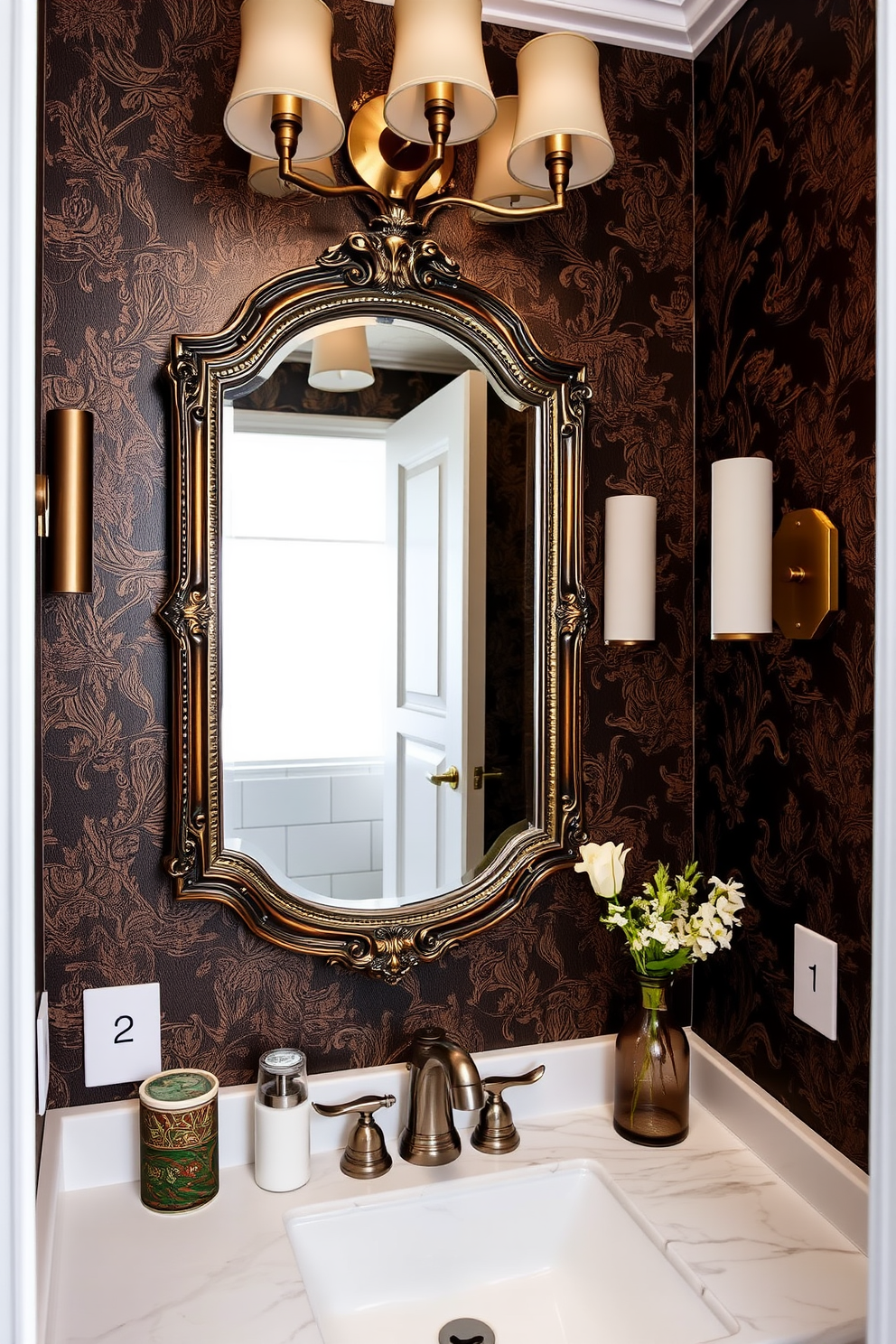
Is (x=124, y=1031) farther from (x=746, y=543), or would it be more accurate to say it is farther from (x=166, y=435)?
(x=746, y=543)

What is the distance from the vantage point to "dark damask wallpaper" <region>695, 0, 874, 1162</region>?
108 cm

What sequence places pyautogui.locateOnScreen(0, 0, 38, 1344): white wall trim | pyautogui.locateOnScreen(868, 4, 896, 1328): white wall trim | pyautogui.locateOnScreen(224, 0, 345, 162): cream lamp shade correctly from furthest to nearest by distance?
pyautogui.locateOnScreen(224, 0, 345, 162): cream lamp shade < pyautogui.locateOnScreen(868, 4, 896, 1328): white wall trim < pyautogui.locateOnScreen(0, 0, 38, 1344): white wall trim

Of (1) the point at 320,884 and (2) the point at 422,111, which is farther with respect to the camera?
(1) the point at 320,884

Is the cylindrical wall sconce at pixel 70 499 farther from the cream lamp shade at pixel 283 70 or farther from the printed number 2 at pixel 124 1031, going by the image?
the printed number 2 at pixel 124 1031

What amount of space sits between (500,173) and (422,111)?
16cm

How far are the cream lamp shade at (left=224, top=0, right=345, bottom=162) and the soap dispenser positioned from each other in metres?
1.10

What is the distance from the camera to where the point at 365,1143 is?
121 centimetres

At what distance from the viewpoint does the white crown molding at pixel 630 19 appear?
1.33 meters

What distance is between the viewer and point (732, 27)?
133 centimetres

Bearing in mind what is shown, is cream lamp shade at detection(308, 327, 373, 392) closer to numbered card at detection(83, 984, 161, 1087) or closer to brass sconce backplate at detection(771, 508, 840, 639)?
brass sconce backplate at detection(771, 508, 840, 639)

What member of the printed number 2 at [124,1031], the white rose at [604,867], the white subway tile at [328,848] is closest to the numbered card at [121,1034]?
the printed number 2 at [124,1031]

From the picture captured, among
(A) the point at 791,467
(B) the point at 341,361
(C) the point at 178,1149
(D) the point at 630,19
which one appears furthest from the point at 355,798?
(D) the point at 630,19

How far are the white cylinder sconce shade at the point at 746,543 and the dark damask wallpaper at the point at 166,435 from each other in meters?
0.23

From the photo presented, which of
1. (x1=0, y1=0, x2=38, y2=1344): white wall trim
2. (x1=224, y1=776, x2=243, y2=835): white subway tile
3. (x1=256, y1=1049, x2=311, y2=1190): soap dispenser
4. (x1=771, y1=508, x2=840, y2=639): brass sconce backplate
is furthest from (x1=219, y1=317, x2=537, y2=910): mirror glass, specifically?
(x1=0, y1=0, x2=38, y2=1344): white wall trim
